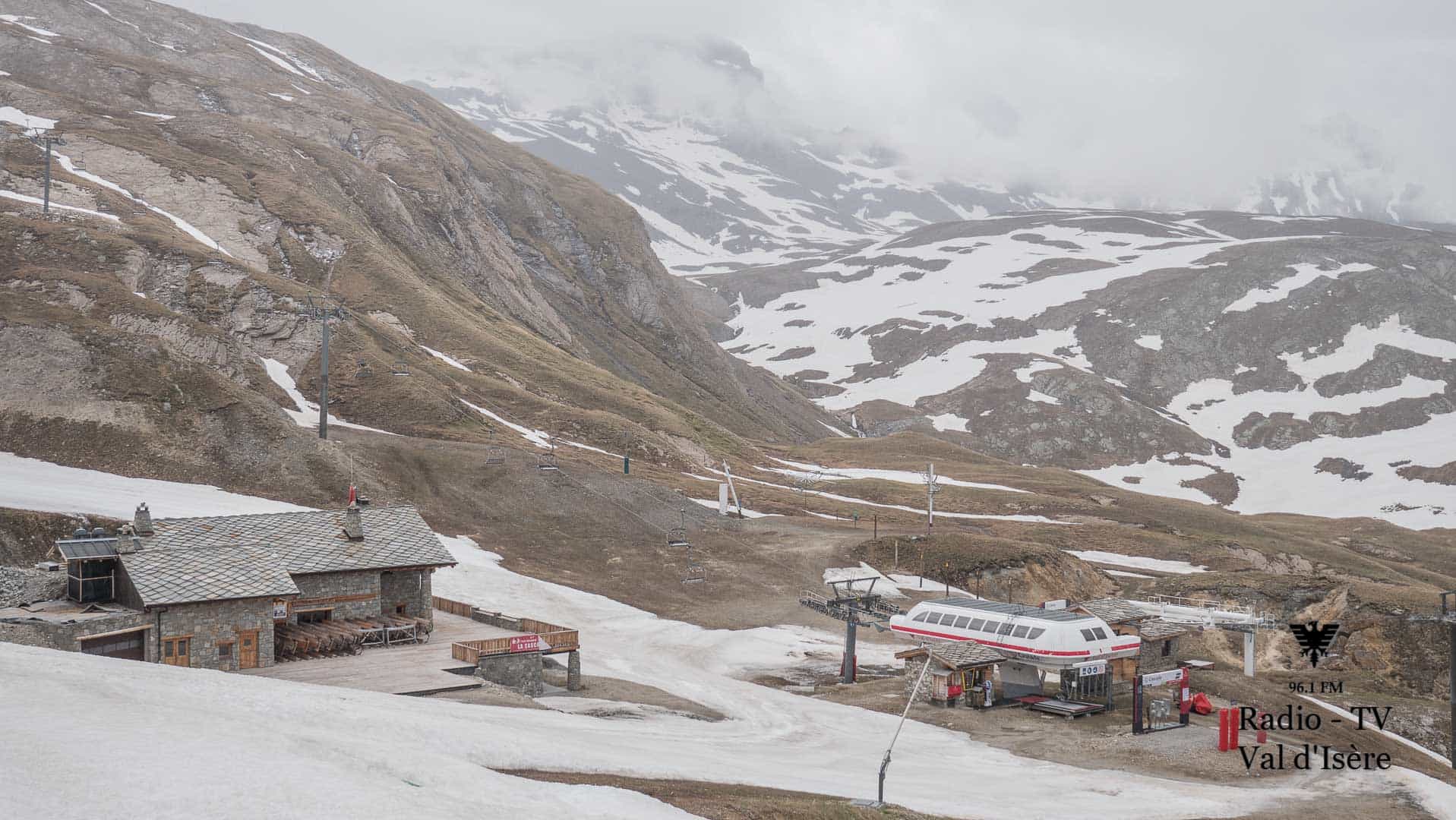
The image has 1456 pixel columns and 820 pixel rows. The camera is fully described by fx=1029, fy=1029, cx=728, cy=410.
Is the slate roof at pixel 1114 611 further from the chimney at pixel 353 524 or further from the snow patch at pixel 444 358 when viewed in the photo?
the snow patch at pixel 444 358

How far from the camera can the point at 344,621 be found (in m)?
47.0

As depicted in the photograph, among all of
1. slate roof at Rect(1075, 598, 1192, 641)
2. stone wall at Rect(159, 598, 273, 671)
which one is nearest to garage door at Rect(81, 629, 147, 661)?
stone wall at Rect(159, 598, 273, 671)

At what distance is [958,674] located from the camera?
167 ft

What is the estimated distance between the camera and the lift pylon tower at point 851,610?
180 ft

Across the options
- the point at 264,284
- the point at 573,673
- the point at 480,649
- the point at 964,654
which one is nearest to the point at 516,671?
the point at 480,649

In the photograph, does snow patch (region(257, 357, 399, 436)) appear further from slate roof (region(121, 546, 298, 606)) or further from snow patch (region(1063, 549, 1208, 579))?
snow patch (region(1063, 549, 1208, 579))

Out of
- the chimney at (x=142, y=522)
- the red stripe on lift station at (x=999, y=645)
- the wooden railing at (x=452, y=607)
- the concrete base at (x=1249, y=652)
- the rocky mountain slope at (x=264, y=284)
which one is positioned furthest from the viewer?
the rocky mountain slope at (x=264, y=284)

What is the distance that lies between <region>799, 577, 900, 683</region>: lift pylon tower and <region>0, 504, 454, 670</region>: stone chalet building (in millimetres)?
21207

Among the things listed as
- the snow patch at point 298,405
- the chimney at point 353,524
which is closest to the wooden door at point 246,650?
the chimney at point 353,524

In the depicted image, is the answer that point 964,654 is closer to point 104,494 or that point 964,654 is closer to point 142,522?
point 142,522

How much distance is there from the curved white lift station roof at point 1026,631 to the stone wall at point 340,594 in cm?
2788

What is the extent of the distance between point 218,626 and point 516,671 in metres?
11.8

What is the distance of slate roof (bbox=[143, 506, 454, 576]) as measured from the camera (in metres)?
45.0

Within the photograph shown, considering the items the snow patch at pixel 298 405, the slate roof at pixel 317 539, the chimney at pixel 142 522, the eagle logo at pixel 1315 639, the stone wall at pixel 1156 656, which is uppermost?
the snow patch at pixel 298 405
